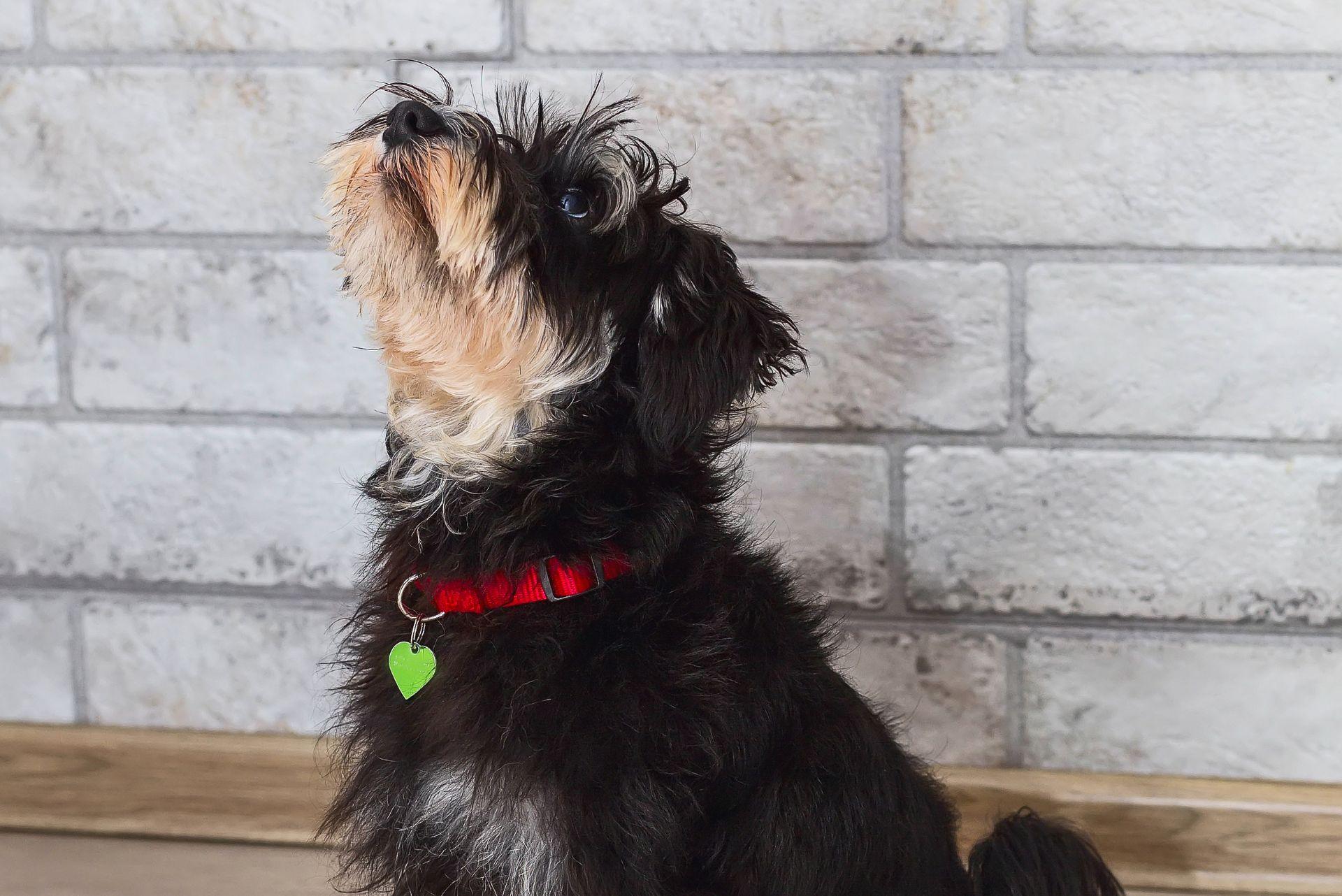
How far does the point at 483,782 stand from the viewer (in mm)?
1271

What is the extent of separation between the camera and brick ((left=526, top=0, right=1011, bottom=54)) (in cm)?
185

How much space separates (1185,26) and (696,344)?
1.05m

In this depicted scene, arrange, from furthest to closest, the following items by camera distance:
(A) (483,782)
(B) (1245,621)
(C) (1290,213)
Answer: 1. (B) (1245,621)
2. (C) (1290,213)
3. (A) (483,782)

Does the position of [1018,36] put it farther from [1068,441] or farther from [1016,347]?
[1068,441]

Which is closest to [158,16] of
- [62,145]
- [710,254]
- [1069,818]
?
[62,145]

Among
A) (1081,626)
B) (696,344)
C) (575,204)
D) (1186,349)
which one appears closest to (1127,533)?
(1081,626)

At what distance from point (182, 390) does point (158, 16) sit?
2.08ft

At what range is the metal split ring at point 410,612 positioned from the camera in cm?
137

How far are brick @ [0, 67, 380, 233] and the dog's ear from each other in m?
0.89

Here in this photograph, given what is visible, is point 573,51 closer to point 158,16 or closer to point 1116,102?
point 158,16

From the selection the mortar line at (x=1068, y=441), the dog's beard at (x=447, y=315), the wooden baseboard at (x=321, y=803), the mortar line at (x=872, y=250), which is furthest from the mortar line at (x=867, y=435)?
the dog's beard at (x=447, y=315)

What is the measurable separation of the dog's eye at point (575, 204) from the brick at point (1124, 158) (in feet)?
2.42

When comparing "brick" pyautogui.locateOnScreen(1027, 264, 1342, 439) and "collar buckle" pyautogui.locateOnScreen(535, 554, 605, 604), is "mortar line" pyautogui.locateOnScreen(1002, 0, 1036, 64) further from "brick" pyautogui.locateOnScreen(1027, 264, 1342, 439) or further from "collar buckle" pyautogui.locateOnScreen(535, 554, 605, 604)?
"collar buckle" pyautogui.locateOnScreen(535, 554, 605, 604)

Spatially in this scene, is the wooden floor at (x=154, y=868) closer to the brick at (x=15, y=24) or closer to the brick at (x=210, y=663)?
the brick at (x=210, y=663)
